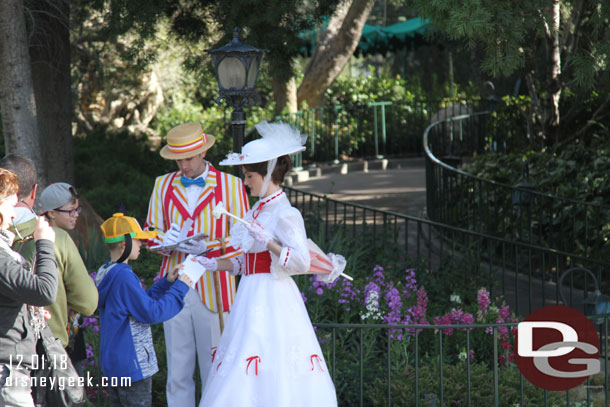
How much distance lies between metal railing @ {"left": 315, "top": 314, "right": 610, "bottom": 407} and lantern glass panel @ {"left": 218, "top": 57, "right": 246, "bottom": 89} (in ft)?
6.16

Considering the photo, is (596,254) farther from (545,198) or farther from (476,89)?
(476,89)

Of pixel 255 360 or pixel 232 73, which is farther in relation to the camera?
pixel 232 73

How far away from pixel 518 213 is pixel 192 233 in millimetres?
5661

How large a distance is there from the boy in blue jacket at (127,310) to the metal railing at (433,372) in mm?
1019

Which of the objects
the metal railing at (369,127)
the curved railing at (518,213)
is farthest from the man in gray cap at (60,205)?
the metal railing at (369,127)

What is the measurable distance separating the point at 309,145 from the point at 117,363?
11.4 meters

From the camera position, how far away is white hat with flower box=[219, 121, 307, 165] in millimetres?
4090

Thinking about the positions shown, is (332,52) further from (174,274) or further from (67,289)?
(67,289)

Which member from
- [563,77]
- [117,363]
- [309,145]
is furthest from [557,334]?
[309,145]

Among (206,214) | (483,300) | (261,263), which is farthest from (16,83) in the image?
(483,300)

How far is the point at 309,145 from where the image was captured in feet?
49.9

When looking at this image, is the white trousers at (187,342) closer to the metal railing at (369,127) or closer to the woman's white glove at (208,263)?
the woman's white glove at (208,263)

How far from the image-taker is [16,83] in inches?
297

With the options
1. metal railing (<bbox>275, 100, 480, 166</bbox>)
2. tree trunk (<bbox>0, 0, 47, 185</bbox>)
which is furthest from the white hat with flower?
metal railing (<bbox>275, 100, 480, 166</bbox>)
